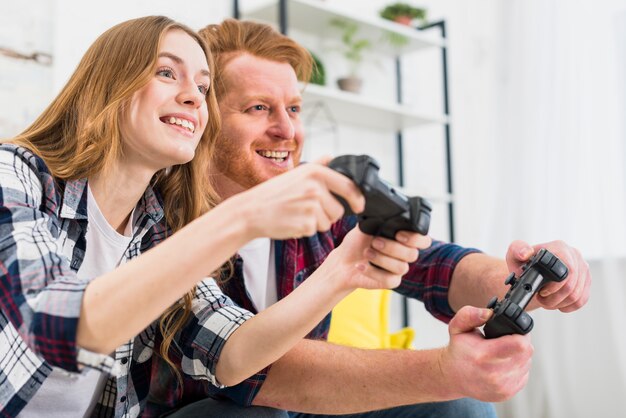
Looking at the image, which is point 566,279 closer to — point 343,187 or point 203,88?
point 343,187

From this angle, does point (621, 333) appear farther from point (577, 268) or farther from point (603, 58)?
point (577, 268)

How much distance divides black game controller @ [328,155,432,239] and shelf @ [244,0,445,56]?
6.18 feet

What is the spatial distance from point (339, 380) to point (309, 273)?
1.12ft

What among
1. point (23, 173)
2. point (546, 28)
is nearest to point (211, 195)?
point (23, 173)

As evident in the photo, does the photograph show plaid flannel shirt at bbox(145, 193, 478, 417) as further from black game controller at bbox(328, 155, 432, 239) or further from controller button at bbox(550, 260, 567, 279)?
black game controller at bbox(328, 155, 432, 239)

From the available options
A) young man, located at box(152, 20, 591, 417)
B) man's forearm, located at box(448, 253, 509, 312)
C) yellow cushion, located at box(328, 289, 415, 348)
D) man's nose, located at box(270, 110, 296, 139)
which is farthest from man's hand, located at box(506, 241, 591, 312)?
yellow cushion, located at box(328, 289, 415, 348)

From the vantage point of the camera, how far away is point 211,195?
4.55 ft

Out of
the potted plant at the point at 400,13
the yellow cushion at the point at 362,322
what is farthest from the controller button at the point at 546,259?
the potted plant at the point at 400,13

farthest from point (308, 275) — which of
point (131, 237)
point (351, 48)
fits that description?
point (351, 48)

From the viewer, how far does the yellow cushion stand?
6.95 feet

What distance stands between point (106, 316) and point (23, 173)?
0.34 m

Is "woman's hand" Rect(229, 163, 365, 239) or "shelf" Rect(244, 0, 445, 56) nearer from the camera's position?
"woman's hand" Rect(229, 163, 365, 239)

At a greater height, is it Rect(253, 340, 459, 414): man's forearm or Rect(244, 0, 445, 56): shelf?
Rect(244, 0, 445, 56): shelf

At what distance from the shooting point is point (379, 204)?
2.52ft
